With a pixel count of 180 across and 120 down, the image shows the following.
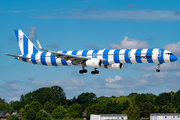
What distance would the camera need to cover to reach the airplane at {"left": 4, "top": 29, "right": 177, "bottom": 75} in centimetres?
6365

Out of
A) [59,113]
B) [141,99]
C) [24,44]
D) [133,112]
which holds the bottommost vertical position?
[133,112]

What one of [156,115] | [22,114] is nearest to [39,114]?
[22,114]

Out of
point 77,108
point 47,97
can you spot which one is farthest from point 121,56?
point 47,97

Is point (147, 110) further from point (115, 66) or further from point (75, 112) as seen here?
point (115, 66)

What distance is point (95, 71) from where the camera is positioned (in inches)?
2955

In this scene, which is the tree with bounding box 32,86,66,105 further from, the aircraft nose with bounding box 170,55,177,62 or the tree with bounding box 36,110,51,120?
the aircraft nose with bounding box 170,55,177,62

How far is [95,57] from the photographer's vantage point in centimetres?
7038

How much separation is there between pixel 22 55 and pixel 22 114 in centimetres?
11633

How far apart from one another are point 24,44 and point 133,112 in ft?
288

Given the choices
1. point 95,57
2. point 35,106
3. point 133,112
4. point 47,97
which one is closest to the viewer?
point 95,57

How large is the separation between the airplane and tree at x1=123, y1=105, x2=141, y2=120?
285 ft

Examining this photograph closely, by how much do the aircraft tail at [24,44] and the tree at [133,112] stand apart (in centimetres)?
8660

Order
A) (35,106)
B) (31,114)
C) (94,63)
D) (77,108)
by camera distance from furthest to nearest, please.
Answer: (35,106)
(77,108)
(31,114)
(94,63)

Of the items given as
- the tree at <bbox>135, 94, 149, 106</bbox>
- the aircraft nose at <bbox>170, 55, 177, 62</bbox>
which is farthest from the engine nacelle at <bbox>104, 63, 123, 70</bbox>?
the tree at <bbox>135, 94, 149, 106</bbox>
